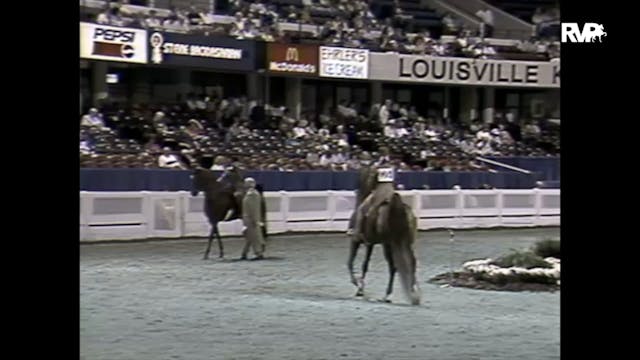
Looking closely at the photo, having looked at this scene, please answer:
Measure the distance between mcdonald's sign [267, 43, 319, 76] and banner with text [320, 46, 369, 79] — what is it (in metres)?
0.29

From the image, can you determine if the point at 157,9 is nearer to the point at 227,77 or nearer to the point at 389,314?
the point at 227,77

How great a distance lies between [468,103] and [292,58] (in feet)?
29.5

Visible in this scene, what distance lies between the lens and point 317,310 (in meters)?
9.69

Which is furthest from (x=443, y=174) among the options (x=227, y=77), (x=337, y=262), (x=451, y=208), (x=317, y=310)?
(x=317, y=310)

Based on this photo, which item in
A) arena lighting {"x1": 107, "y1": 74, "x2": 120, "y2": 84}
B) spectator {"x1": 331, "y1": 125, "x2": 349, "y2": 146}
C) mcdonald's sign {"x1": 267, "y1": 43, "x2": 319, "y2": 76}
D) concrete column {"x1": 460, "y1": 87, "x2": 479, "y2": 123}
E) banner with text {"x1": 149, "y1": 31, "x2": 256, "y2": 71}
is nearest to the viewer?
banner with text {"x1": 149, "y1": 31, "x2": 256, "y2": 71}

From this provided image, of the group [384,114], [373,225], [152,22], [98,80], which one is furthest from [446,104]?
[373,225]

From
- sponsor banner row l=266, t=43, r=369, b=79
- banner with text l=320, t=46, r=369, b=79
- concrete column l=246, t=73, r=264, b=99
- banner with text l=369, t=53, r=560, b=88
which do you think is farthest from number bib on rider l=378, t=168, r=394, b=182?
banner with text l=369, t=53, r=560, b=88

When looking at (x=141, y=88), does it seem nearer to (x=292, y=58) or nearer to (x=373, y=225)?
(x=292, y=58)

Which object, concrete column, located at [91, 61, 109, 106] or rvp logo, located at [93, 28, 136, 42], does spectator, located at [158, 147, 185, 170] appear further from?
concrete column, located at [91, 61, 109, 106]
